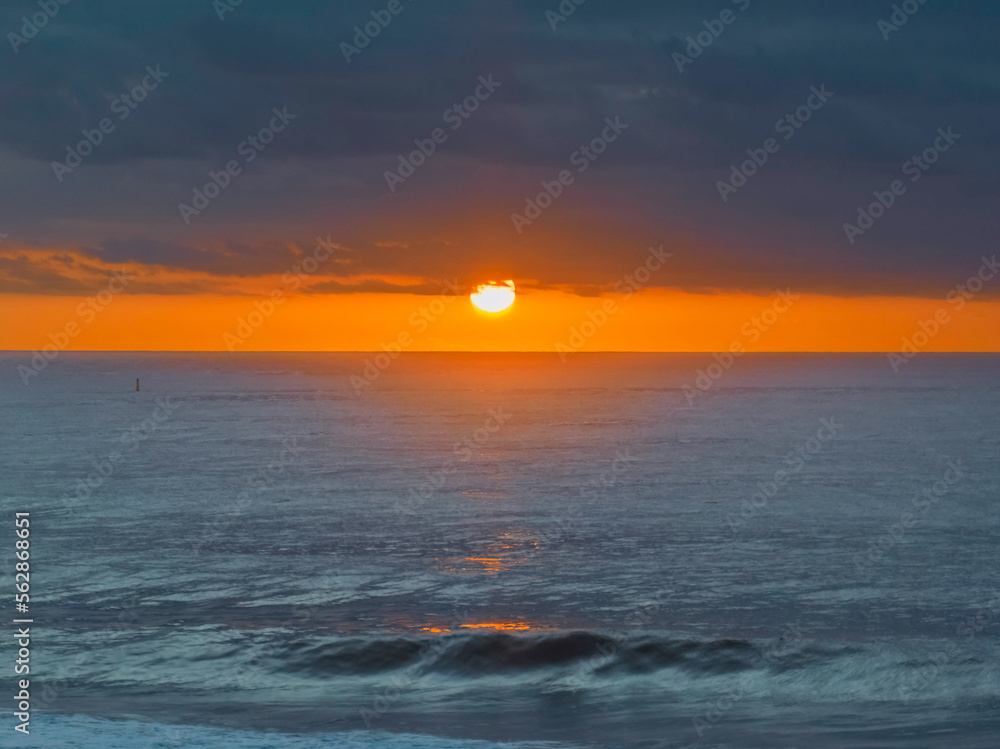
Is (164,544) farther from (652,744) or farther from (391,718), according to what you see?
(652,744)

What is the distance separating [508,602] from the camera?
3378cm

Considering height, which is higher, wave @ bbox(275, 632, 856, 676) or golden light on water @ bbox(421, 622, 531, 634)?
golden light on water @ bbox(421, 622, 531, 634)

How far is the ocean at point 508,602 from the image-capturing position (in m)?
22.8

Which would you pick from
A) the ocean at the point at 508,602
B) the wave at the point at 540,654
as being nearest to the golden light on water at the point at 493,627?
the ocean at the point at 508,602

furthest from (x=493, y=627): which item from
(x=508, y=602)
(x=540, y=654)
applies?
(x=508, y=602)

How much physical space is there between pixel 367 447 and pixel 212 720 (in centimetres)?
6933

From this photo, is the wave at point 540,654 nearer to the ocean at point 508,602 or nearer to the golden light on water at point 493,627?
the ocean at point 508,602

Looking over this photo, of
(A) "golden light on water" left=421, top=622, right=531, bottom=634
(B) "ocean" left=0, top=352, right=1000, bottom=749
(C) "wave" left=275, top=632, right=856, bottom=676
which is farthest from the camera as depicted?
(A) "golden light on water" left=421, top=622, right=531, bottom=634

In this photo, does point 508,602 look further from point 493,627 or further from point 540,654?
→ point 540,654

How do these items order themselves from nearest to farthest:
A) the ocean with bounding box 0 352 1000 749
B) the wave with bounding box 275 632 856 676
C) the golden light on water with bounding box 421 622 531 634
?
the ocean with bounding box 0 352 1000 749 < the wave with bounding box 275 632 856 676 < the golden light on water with bounding box 421 622 531 634

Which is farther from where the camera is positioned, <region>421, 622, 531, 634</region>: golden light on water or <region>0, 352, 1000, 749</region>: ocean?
<region>421, 622, 531, 634</region>: golden light on water

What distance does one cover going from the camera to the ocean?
2278cm

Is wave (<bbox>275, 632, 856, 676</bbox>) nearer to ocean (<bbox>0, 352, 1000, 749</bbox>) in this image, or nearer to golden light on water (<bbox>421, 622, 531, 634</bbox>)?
ocean (<bbox>0, 352, 1000, 749</bbox>)

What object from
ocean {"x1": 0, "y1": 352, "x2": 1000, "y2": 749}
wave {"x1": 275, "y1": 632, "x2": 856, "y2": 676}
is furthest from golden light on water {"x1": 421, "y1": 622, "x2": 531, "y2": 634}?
wave {"x1": 275, "y1": 632, "x2": 856, "y2": 676}
